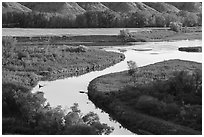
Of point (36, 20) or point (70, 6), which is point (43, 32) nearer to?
point (36, 20)

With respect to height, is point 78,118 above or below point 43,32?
above

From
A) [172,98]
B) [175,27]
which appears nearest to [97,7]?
[175,27]

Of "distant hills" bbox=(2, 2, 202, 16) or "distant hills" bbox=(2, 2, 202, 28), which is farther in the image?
"distant hills" bbox=(2, 2, 202, 16)

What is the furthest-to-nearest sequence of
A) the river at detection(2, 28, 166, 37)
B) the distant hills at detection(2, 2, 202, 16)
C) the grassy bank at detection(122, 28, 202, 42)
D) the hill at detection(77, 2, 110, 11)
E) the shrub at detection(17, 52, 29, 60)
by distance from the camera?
the hill at detection(77, 2, 110, 11) → the distant hills at detection(2, 2, 202, 16) → the river at detection(2, 28, 166, 37) → the grassy bank at detection(122, 28, 202, 42) → the shrub at detection(17, 52, 29, 60)

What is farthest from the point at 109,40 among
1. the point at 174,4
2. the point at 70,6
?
the point at 174,4

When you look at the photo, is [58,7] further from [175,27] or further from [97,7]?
[175,27]

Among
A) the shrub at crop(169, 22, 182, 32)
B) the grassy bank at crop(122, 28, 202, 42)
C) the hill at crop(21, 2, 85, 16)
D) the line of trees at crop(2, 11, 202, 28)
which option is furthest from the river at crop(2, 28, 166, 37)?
the hill at crop(21, 2, 85, 16)

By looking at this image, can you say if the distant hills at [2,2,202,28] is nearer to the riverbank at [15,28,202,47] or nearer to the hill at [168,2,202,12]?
the riverbank at [15,28,202,47]

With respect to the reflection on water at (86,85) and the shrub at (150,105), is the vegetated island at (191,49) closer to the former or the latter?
the reflection on water at (86,85)
